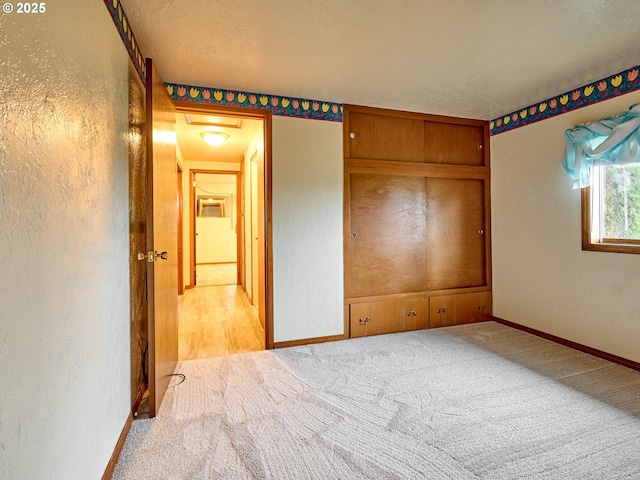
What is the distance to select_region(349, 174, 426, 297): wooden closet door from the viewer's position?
345 cm

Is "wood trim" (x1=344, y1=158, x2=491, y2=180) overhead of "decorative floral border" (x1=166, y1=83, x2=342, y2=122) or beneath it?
beneath

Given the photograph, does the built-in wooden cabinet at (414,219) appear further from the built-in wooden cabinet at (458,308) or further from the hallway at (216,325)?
the hallway at (216,325)

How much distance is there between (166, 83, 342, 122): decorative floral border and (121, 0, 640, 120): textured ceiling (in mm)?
79

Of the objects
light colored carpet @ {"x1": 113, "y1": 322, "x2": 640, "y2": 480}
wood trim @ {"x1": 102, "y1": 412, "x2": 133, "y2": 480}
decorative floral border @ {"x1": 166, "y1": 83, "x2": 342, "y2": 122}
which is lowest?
light colored carpet @ {"x1": 113, "y1": 322, "x2": 640, "y2": 480}

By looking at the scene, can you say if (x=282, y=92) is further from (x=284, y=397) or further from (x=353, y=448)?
(x=353, y=448)

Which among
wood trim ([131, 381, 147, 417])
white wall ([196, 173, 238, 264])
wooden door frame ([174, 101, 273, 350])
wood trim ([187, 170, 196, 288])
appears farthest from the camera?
white wall ([196, 173, 238, 264])

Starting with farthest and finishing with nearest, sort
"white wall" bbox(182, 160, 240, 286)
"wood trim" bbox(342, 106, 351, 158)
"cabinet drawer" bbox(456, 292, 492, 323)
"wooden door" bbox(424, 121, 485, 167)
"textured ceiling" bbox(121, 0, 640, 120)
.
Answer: "white wall" bbox(182, 160, 240, 286) < "cabinet drawer" bbox(456, 292, 492, 323) < "wooden door" bbox(424, 121, 485, 167) < "wood trim" bbox(342, 106, 351, 158) < "textured ceiling" bbox(121, 0, 640, 120)

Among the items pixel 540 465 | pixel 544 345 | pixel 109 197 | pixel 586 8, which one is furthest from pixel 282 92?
pixel 544 345

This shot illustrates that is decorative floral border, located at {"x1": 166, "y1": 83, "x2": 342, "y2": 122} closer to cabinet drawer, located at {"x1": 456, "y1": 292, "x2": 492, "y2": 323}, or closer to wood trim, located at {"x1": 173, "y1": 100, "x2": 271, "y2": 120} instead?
wood trim, located at {"x1": 173, "y1": 100, "x2": 271, "y2": 120}

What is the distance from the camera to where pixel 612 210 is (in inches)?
112

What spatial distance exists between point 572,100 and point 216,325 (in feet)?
13.7

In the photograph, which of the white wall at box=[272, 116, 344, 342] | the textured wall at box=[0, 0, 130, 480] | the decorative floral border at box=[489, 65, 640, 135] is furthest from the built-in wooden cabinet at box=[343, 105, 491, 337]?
the textured wall at box=[0, 0, 130, 480]

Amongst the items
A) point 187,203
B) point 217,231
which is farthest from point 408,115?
point 217,231

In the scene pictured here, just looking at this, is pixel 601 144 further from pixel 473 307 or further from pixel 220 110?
pixel 220 110
